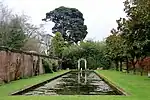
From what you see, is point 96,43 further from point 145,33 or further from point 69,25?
point 145,33

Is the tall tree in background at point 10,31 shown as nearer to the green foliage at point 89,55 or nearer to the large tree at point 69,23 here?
the green foliage at point 89,55

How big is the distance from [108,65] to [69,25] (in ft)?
57.3

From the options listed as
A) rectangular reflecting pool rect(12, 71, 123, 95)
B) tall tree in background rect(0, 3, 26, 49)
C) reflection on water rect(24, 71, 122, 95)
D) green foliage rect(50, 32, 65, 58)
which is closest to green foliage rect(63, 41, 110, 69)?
green foliage rect(50, 32, 65, 58)

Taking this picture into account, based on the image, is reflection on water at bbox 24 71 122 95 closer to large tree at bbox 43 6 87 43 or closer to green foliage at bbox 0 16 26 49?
green foliage at bbox 0 16 26 49

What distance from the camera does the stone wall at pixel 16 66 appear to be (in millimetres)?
21266

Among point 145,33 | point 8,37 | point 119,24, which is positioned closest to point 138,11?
point 145,33

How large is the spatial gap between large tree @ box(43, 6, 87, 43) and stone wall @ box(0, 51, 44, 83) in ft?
129

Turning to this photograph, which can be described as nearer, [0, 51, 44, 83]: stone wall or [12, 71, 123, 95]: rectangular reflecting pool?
[12, 71, 123, 95]: rectangular reflecting pool

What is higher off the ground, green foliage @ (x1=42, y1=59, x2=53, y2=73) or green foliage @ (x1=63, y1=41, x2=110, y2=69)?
green foliage @ (x1=63, y1=41, x2=110, y2=69)

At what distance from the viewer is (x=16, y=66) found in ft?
82.5

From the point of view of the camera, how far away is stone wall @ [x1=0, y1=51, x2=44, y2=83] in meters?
21.3

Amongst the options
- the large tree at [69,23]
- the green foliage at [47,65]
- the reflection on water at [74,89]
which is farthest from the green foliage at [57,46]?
the reflection on water at [74,89]

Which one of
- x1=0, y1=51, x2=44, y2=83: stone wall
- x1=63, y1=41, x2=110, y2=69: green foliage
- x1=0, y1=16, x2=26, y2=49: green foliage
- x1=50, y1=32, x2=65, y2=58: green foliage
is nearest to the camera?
x1=0, y1=51, x2=44, y2=83: stone wall

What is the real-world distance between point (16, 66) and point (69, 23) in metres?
50.2
